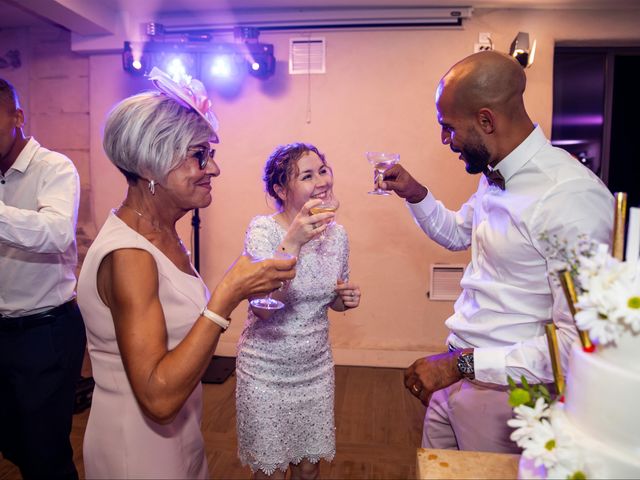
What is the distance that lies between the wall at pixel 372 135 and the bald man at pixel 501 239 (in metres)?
2.72

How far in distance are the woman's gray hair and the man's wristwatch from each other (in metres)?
1.12

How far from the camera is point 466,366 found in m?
1.64

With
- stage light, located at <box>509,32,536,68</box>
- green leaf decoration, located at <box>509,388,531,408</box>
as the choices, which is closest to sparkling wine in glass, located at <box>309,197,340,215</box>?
green leaf decoration, located at <box>509,388,531,408</box>

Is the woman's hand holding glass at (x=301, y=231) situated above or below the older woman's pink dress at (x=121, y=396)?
above

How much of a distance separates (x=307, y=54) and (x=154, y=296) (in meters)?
3.83

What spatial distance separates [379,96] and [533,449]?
4.08m

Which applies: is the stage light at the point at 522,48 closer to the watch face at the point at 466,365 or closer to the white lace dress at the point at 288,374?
the white lace dress at the point at 288,374

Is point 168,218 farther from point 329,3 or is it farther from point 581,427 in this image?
point 329,3

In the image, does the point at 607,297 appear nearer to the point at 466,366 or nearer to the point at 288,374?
the point at 466,366

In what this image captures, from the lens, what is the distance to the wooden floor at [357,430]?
2973 millimetres

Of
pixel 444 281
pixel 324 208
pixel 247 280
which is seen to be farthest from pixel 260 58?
pixel 247 280

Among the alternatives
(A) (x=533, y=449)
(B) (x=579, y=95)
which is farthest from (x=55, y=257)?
(B) (x=579, y=95)

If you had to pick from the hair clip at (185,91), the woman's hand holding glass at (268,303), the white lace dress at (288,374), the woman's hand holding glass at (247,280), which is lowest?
the white lace dress at (288,374)

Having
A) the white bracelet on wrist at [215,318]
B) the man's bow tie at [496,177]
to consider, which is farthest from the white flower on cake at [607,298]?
the man's bow tie at [496,177]
